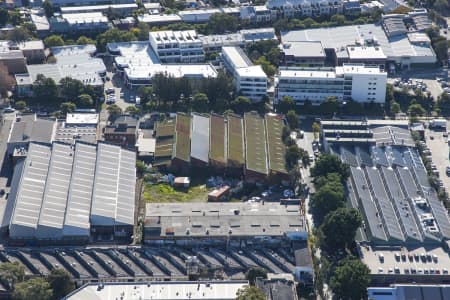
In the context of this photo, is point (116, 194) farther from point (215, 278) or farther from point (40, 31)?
point (40, 31)

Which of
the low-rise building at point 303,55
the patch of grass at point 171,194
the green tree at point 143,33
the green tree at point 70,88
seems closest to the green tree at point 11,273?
the patch of grass at point 171,194

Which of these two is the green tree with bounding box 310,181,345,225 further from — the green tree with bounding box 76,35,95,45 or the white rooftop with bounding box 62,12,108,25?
the white rooftop with bounding box 62,12,108,25

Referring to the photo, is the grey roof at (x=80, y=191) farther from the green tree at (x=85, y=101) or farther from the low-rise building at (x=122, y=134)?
the green tree at (x=85, y=101)

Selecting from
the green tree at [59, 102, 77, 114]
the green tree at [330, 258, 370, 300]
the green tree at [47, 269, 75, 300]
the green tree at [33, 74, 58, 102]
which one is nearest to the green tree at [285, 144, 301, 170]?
the green tree at [330, 258, 370, 300]

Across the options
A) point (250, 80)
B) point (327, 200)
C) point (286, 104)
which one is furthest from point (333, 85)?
point (327, 200)

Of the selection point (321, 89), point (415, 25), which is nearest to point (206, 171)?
point (321, 89)

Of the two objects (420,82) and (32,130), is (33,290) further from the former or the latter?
(420,82)
